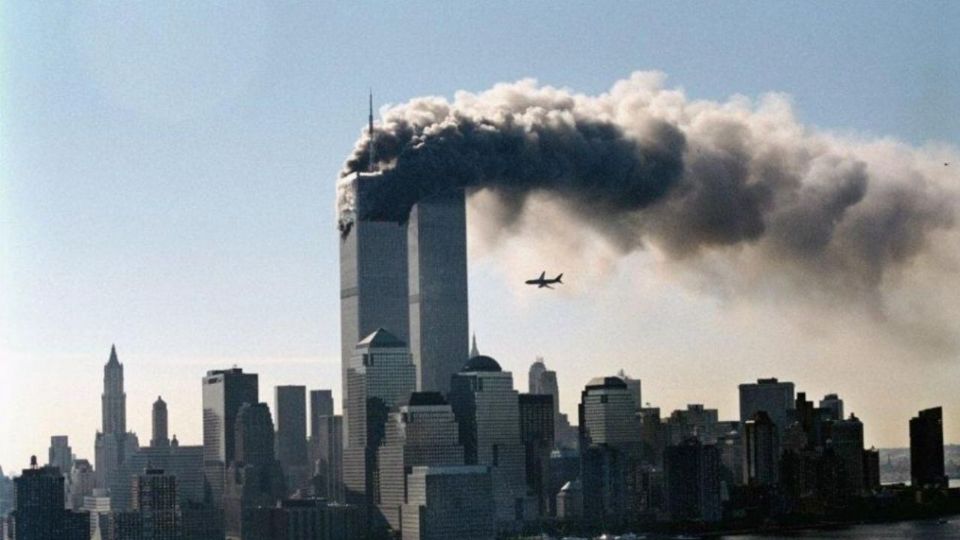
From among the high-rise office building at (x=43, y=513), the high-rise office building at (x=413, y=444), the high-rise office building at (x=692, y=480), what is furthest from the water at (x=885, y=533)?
the high-rise office building at (x=43, y=513)

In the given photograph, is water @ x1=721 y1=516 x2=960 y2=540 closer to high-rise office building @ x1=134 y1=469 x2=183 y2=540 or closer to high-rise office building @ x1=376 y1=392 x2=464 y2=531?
high-rise office building @ x1=376 y1=392 x2=464 y2=531

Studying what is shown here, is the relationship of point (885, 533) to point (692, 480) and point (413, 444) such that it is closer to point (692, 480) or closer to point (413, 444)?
point (692, 480)

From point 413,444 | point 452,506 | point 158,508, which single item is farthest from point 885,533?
point 158,508

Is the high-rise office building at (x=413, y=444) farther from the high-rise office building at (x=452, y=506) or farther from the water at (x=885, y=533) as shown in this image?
the water at (x=885, y=533)

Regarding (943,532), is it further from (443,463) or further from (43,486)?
(43,486)

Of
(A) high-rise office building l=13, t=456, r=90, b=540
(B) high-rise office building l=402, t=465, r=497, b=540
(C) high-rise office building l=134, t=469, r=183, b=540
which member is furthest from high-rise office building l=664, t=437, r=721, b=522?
(A) high-rise office building l=13, t=456, r=90, b=540

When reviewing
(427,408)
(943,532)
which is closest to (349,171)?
(427,408)

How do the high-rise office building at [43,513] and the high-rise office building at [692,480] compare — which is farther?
the high-rise office building at [692,480]
